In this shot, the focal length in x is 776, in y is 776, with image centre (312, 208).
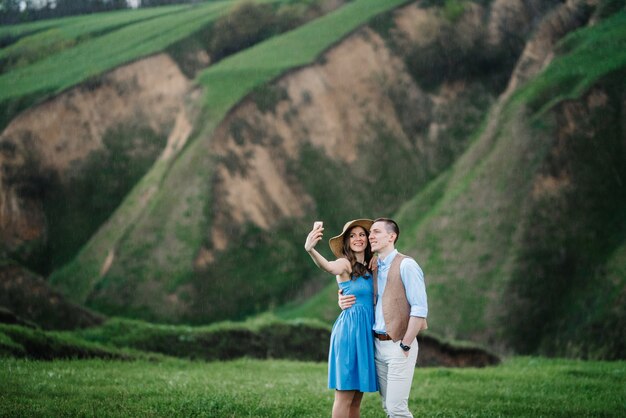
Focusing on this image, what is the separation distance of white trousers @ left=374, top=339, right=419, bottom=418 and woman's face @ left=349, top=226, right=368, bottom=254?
3.26 feet

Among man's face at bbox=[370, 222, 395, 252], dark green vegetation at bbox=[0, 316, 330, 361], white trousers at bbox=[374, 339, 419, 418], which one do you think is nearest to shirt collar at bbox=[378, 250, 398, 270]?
man's face at bbox=[370, 222, 395, 252]

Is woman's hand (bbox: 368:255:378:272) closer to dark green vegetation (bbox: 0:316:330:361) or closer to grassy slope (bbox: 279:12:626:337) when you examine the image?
dark green vegetation (bbox: 0:316:330:361)

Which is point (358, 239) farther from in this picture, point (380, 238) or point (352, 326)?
point (352, 326)

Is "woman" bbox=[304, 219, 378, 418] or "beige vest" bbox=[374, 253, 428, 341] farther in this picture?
"woman" bbox=[304, 219, 378, 418]

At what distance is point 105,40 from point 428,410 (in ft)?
154

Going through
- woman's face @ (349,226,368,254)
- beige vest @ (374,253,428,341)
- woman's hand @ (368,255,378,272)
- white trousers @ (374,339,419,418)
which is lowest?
white trousers @ (374,339,419,418)

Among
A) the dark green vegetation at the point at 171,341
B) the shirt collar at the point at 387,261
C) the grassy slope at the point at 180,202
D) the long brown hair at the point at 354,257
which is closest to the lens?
the shirt collar at the point at 387,261

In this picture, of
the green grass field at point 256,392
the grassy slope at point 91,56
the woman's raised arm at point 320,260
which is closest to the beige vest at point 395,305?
the woman's raised arm at point 320,260

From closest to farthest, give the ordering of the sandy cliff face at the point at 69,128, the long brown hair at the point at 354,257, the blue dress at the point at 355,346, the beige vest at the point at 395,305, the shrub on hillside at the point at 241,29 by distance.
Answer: the beige vest at the point at 395,305 < the blue dress at the point at 355,346 < the long brown hair at the point at 354,257 < the sandy cliff face at the point at 69,128 < the shrub on hillside at the point at 241,29

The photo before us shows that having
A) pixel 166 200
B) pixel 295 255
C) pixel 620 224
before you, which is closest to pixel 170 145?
pixel 166 200

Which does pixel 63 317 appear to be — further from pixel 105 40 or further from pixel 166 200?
pixel 105 40

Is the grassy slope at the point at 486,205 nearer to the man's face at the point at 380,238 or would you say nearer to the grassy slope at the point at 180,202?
the grassy slope at the point at 180,202

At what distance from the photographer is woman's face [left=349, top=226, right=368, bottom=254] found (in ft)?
26.9

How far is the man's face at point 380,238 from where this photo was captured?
26.2 ft
